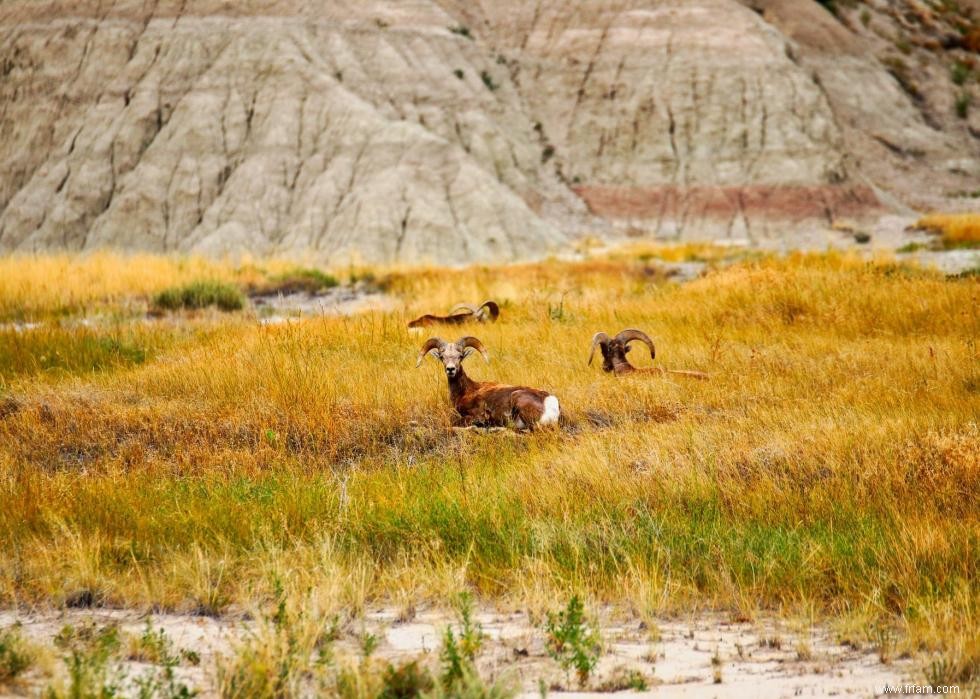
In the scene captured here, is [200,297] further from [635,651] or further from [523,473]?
[635,651]

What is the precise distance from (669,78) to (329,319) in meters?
38.2

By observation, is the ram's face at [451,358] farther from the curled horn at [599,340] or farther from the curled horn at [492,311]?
the curled horn at [492,311]

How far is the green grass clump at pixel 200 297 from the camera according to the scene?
21.1 metres

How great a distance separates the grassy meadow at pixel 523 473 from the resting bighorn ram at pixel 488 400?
22cm

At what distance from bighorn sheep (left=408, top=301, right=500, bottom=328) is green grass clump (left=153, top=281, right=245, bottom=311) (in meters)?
7.56

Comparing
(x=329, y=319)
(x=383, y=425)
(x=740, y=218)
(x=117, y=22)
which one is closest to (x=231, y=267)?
(x=329, y=319)

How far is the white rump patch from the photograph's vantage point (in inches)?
341

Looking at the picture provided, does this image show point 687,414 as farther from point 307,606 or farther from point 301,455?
point 307,606

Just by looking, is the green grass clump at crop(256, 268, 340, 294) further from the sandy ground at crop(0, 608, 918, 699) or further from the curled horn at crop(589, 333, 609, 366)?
the sandy ground at crop(0, 608, 918, 699)

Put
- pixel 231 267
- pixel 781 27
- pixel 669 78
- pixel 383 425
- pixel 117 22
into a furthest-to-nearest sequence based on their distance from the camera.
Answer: pixel 781 27 < pixel 669 78 < pixel 117 22 < pixel 231 267 < pixel 383 425

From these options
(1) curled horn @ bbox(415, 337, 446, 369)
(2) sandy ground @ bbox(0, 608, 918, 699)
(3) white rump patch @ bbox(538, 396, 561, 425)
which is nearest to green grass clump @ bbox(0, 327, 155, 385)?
(1) curled horn @ bbox(415, 337, 446, 369)

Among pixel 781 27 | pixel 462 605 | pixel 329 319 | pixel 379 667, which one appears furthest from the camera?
pixel 781 27

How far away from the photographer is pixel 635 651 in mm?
4805

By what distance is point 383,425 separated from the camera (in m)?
9.21
